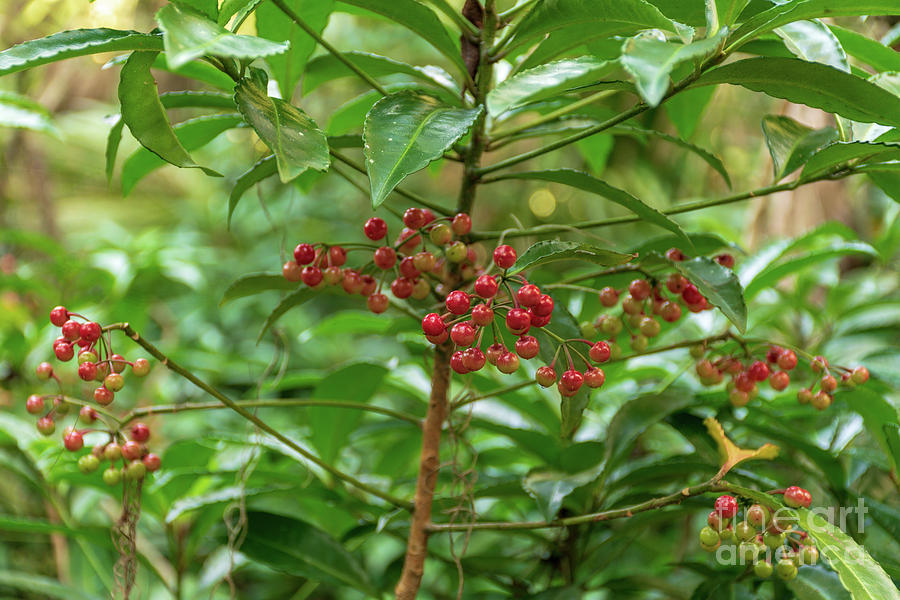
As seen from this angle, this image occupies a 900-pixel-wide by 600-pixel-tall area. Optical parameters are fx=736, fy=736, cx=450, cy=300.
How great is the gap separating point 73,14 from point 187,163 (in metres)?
1.84

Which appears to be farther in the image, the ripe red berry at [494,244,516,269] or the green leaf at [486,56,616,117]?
the ripe red berry at [494,244,516,269]

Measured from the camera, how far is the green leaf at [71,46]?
18.5 inches

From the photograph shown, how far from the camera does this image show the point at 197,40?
1.29 ft

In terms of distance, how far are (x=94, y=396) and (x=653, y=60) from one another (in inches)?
19.1

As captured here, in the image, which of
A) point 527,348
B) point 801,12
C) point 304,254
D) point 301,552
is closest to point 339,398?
point 301,552

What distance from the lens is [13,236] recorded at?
1.37m

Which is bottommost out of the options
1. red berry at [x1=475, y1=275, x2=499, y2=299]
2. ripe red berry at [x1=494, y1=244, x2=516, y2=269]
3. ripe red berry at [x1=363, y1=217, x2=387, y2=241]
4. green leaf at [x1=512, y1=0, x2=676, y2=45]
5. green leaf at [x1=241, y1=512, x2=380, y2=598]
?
green leaf at [x1=241, y1=512, x2=380, y2=598]

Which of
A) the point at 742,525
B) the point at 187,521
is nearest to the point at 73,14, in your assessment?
the point at 187,521

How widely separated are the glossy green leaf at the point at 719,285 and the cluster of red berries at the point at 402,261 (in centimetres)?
18

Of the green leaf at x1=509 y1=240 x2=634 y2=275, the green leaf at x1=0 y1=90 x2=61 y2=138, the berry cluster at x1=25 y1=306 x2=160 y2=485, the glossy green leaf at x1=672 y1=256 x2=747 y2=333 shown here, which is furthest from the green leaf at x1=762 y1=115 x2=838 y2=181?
the green leaf at x1=0 y1=90 x2=61 y2=138

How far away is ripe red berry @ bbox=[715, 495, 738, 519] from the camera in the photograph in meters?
0.54

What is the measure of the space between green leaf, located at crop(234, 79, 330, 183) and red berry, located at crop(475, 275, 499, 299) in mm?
131

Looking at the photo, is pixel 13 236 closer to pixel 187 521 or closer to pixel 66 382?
pixel 66 382

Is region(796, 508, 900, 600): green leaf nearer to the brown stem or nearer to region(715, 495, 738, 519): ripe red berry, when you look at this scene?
region(715, 495, 738, 519): ripe red berry
